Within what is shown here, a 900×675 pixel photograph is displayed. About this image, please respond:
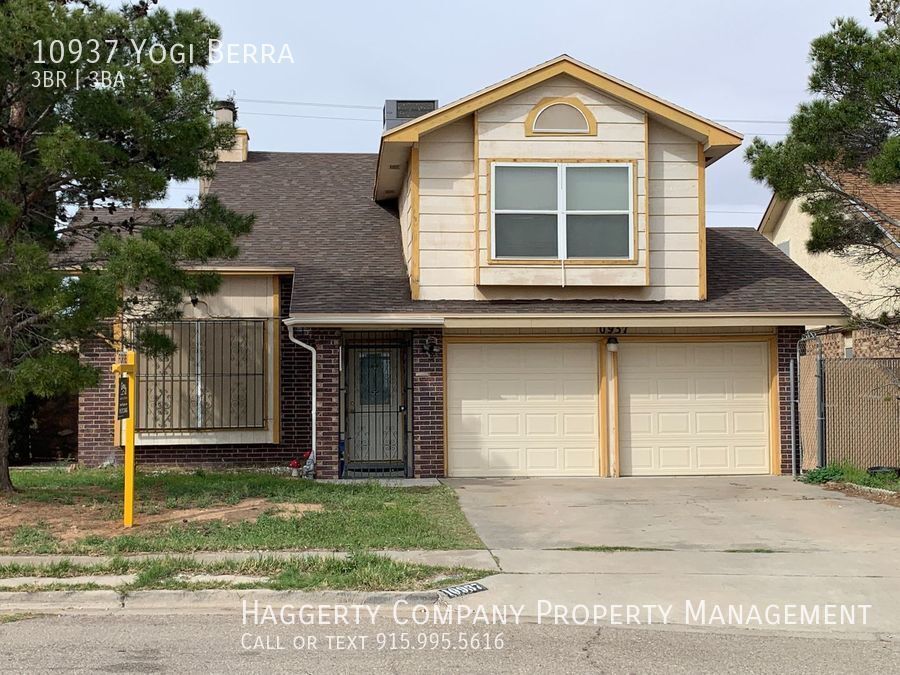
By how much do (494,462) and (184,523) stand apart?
582 cm

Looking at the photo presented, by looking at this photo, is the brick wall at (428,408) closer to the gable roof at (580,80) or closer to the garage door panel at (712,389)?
the gable roof at (580,80)

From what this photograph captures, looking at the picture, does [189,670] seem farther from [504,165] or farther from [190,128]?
[504,165]

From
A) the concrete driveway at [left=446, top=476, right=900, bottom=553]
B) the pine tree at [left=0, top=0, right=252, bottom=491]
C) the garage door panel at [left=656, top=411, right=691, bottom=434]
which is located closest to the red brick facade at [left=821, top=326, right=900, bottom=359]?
the garage door panel at [left=656, top=411, right=691, bottom=434]

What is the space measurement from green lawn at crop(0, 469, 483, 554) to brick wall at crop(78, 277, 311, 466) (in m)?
1.36

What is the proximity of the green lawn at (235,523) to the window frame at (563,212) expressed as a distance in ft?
12.8

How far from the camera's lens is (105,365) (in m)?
15.8

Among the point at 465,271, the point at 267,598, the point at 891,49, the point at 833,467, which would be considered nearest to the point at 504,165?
the point at 465,271

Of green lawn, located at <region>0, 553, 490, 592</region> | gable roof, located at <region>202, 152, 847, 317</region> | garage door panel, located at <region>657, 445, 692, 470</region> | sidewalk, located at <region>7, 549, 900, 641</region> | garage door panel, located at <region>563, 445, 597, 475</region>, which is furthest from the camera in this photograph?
garage door panel, located at <region>657, 445, 692, 470</region>

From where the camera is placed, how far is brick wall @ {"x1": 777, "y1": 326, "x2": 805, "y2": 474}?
14852mm

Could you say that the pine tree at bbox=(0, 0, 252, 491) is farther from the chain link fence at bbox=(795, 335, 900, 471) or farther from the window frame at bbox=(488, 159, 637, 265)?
the chain link fence at bbox=(795, 335, 900, 471)

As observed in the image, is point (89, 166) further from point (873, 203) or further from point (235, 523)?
point (873, 203)

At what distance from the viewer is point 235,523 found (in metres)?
10.1

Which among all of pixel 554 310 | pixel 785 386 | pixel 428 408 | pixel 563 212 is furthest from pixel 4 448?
pixel 785 386

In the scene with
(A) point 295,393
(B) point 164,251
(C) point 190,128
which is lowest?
(A) point 295,393
